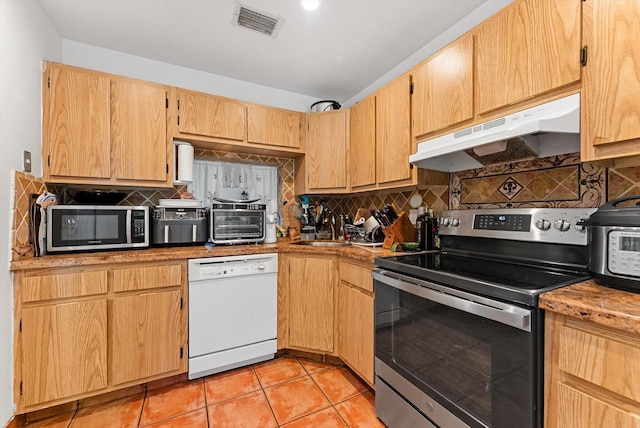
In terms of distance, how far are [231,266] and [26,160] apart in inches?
52.0

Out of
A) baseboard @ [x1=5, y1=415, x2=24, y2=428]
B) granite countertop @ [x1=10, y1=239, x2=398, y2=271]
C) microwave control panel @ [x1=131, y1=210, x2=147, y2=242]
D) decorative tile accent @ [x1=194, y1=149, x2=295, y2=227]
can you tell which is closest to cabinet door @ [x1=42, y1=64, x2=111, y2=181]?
microwave control panel @ [x1=131, y1=210, x2=147, y2=242]

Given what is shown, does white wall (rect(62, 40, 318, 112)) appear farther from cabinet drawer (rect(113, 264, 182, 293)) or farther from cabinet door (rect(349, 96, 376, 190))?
cabinet drawer (rect(113, 264, 182, 293))

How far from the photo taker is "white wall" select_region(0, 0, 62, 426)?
1382 millimetres

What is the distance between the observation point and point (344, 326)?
196cm

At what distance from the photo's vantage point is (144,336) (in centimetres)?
174

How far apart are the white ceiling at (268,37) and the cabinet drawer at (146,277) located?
1640 mm

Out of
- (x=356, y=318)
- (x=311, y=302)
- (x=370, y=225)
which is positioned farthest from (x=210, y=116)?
(x=356, y=318)

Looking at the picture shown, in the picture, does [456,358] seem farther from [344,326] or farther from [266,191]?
[266,191]

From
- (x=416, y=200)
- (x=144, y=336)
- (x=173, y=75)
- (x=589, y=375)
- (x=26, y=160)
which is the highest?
(x=173, y=75)

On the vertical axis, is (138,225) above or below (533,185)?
below

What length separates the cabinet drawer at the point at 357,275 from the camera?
1.73m

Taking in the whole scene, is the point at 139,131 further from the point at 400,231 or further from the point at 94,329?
the point at 400,231

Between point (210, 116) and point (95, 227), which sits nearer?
point (95, 227)

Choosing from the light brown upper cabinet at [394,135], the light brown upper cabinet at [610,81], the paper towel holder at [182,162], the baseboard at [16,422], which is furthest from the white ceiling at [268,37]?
the baseboard at [16,422]
